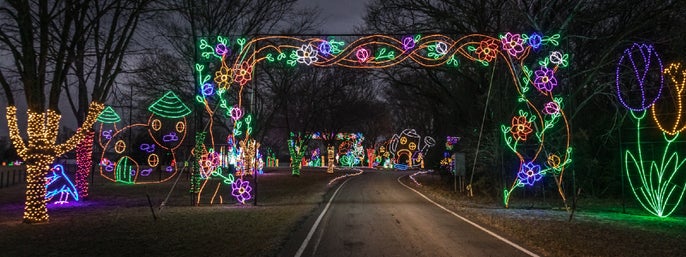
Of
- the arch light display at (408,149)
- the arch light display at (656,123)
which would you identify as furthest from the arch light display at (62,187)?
the arch light display at (408,149)

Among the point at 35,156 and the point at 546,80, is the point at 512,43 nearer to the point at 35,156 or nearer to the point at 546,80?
the point at 546,80

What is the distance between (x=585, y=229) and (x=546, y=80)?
21.3ft

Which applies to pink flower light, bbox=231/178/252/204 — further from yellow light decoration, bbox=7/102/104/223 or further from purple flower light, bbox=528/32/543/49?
purple flower light, bbox=528/32/543/49

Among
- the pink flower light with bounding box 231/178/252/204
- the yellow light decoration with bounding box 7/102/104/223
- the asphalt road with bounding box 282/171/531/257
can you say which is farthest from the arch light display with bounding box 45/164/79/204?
the asphalt road with bounding box 282/171/531/257

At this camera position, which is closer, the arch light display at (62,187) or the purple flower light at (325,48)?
the purple flower light at (325,48)

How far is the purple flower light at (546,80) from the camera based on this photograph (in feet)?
61.1

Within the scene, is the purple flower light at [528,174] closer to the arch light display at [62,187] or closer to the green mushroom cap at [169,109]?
the green mushroom cap at [169,109]

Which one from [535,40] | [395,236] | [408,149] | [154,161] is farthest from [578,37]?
[408,149]

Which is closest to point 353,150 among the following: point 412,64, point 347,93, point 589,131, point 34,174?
point 347,93

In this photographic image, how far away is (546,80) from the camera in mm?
18562

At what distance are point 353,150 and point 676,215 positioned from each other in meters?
66.6

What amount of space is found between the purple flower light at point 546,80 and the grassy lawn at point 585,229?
159 inches

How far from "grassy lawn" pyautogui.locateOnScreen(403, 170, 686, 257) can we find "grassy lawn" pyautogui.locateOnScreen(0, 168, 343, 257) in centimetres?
513

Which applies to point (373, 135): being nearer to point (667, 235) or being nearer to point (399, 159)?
point (399, 159)
